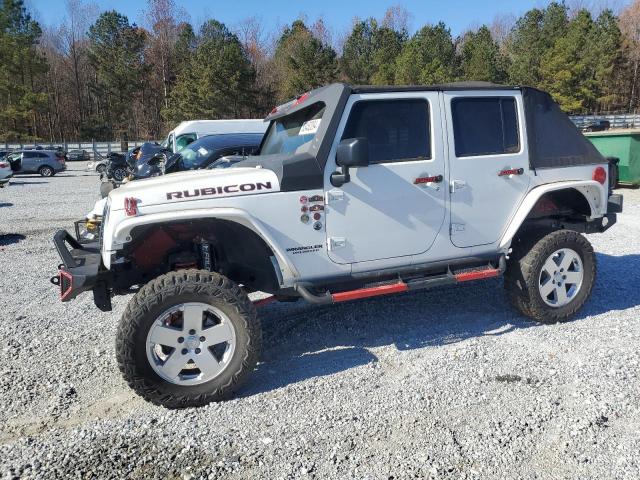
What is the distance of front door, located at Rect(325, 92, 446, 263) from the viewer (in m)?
3.88

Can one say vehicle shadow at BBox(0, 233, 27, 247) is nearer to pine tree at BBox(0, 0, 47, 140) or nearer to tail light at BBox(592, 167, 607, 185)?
tail light at BBox(592, 167, 607, 185)

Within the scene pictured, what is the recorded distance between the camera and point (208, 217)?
3.53 m

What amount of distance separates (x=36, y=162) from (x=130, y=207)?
28.0m

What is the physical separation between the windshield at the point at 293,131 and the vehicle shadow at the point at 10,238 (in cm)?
633

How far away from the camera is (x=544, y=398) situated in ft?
11.4

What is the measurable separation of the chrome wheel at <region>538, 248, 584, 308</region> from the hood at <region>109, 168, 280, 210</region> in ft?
8.71

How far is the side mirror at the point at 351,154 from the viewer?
11.8ft

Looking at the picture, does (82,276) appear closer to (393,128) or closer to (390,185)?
(390,185)

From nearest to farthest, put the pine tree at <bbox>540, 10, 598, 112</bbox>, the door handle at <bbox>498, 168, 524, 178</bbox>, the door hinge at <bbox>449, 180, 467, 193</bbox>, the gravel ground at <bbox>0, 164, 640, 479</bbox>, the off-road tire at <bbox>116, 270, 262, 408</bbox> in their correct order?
the gravel ground at <bbox>0, 164, 640, 479</bbox>, the off-road tire at <bbox>116, 270, 262, 408</bbox>, the door hinge at <bbox>449, 180, 467, 193</bbox>, the door handle at <bbox>498, 168, 524, 178</bbox>, the pine tree at <bbox>540, 10, 598, 112</bbox>

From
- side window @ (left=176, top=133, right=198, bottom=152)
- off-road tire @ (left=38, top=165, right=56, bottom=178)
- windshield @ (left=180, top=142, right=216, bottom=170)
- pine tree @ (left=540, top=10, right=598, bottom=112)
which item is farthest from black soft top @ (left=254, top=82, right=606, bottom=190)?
pine tree @ (left=540, top=10, right=598, bottom=112)

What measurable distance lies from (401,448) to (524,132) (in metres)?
2.93

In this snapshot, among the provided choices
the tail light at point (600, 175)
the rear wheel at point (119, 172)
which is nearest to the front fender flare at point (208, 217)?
the tail light at point (600, 175)

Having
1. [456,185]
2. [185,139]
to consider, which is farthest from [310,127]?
[185,139]

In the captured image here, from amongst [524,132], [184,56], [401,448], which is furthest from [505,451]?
[184,56]
